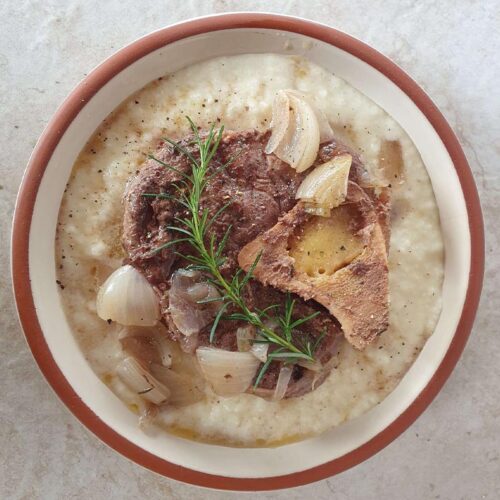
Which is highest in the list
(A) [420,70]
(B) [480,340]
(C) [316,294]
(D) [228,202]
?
(A) [420,70]

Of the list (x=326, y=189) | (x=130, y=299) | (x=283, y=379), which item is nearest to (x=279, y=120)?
(x=326, y=189)

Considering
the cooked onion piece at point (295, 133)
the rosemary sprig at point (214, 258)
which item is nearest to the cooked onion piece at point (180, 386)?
the rosemary sprig at point (214, 258)

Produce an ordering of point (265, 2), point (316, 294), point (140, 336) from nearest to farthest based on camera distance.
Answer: point (316, 294)
point (140, 336)
point (265, 2)

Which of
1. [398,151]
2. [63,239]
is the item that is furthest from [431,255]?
[63,239]

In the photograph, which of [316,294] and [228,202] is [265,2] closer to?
[228,202]

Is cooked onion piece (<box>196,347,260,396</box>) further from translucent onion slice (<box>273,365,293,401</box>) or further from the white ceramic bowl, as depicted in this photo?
the white ceramic bowl

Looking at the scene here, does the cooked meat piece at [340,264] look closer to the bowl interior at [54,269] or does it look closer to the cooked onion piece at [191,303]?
the cooked onion piece at [191,303]

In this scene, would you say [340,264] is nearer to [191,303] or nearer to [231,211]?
[231,211]
